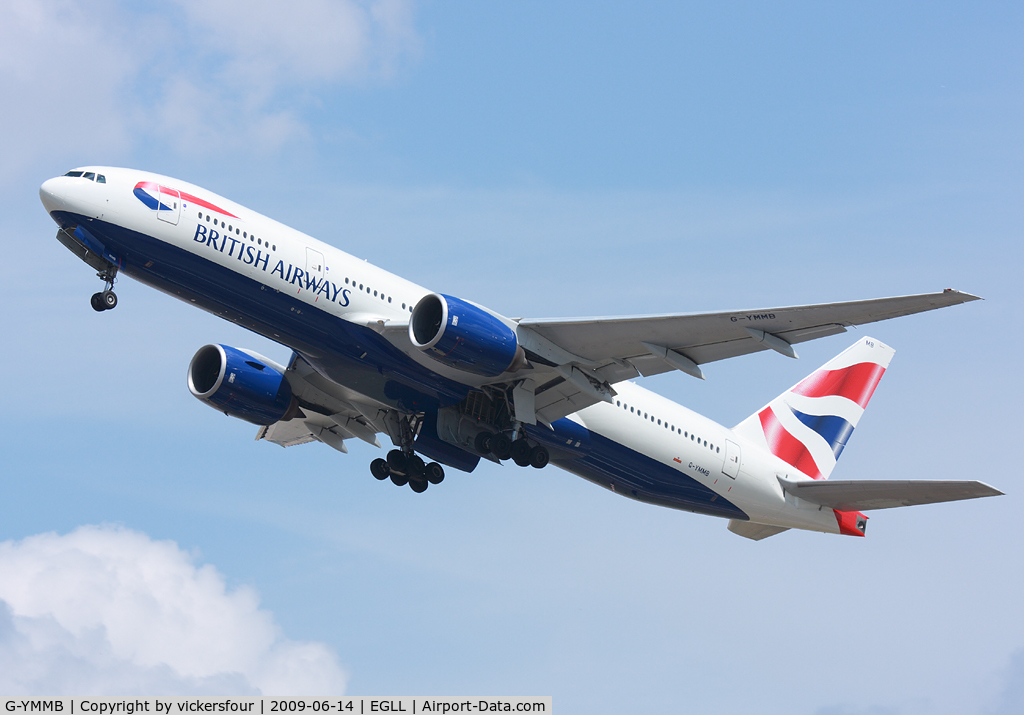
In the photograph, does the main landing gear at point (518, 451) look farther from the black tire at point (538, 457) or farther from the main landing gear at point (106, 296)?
the main landing gear at point (106, 296)

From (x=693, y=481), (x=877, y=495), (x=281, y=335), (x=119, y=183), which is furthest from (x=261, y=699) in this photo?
(x=877, y=495)

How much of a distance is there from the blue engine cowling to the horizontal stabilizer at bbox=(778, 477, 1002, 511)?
13.3 m

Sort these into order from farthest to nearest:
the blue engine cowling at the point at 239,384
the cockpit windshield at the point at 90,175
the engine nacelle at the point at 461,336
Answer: the blue engine cowling at the point at 239,384 < the engine nacelle at the point at 461,336 < the cockpit windshield at the point at 90,175

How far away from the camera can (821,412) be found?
116 feet

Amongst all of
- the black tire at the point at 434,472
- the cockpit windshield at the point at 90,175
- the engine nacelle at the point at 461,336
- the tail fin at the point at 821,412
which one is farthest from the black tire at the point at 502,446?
the cockpit windshield at the point at 90,175

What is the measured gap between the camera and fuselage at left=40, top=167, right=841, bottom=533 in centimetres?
2420

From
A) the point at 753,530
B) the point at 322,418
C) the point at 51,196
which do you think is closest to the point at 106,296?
the point at 51,196

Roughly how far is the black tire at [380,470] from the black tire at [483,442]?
143 inches

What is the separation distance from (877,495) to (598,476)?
22.8ft

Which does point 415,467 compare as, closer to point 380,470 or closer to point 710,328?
point 380,470

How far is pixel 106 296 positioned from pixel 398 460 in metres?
9.02

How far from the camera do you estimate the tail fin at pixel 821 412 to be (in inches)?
1320
